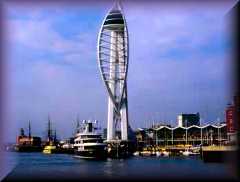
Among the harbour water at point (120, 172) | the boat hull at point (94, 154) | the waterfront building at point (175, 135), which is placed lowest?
the harbour water at point (120, 172)

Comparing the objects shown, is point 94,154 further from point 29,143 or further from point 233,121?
point 29,143

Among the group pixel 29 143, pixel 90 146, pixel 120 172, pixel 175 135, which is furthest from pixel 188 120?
pixel 120 172

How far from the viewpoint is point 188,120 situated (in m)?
67.5

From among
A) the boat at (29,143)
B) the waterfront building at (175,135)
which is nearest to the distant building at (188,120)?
the waterfront building at (175,135)

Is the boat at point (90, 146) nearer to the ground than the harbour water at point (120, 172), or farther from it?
farther from it

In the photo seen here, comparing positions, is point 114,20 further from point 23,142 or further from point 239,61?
point 239,61

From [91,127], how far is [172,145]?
86.6ft

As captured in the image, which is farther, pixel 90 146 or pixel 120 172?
pixel 90 146

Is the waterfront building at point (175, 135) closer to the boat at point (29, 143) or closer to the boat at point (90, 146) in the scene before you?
the boat at point (29, 143)

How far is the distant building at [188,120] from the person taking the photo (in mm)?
66625

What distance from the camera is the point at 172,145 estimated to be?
63.7 meters

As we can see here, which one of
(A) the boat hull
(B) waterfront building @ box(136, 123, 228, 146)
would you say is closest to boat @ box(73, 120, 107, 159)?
(A) the boat hull

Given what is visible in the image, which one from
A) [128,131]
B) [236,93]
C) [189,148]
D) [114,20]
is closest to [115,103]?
[128,131]

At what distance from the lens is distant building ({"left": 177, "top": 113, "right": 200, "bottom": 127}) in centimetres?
6662
